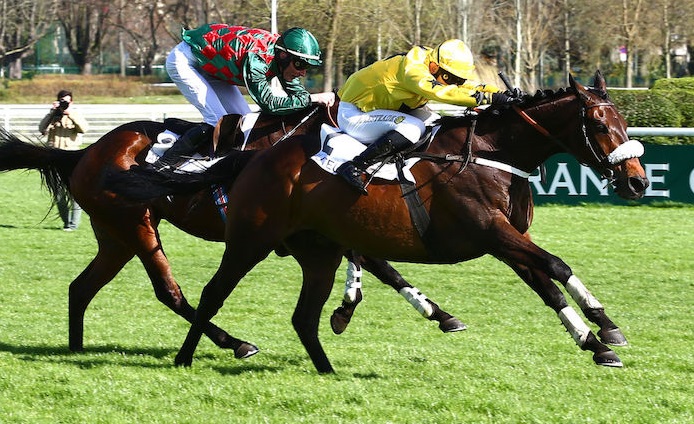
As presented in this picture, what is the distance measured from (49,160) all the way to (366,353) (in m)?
2.38

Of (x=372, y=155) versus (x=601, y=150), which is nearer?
(x=601, y=150)

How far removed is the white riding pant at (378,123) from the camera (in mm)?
5230

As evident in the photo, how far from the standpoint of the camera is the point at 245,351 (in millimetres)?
5773

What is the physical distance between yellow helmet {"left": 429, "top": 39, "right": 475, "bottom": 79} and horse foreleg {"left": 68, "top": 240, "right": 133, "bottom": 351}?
2.32 metres

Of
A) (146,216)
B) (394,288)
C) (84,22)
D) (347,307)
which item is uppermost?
(84,22)

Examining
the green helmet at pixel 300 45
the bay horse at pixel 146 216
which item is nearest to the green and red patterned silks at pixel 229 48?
the green helmet at pixel 300 45

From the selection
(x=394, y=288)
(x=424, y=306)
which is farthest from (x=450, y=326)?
(x=394, y=288)

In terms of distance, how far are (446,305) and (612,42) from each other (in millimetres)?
34117

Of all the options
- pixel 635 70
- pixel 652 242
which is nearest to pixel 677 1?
pixel 635 70

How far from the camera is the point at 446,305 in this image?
7.68 m

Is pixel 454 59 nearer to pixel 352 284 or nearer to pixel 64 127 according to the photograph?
pixel 352 284

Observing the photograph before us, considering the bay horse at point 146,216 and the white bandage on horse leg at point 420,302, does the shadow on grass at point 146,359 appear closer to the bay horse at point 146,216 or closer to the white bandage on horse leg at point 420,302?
the bay horse at point 146,216

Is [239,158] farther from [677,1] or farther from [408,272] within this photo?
[677,1]

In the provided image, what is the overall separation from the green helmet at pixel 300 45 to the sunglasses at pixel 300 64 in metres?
0.03
